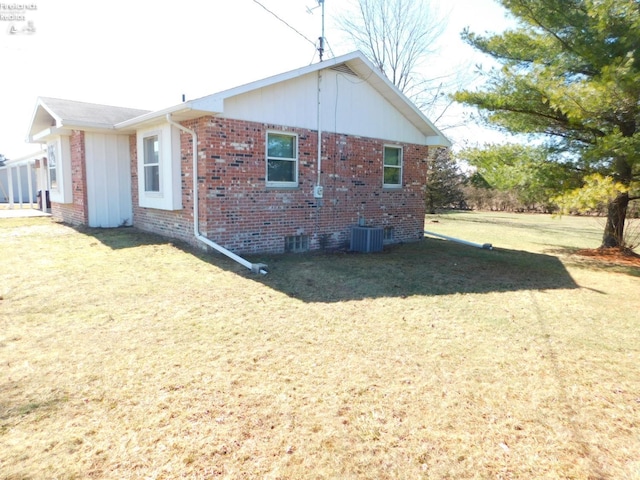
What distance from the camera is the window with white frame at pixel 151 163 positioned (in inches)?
380

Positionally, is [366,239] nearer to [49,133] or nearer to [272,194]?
[272,194]

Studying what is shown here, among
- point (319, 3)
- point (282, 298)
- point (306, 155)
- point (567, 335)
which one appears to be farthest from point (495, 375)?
point (319, 3)

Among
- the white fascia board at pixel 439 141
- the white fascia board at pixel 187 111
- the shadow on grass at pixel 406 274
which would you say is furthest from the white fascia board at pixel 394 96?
the white fascia board at pixel 187 111

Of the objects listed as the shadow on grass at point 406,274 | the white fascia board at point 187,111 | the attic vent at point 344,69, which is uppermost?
the attic vent at point 344,69

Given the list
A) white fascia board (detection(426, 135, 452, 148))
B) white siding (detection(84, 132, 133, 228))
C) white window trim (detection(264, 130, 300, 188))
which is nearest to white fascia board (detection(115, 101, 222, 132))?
white window trim (detection(264, 130, 300, 188))

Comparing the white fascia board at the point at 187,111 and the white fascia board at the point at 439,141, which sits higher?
the white fascia board at the point at 439,141

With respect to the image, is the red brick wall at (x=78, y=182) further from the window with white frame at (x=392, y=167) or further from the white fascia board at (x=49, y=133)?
the window with white frame at (x=392, y=167)

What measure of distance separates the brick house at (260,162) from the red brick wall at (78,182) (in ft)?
0.11

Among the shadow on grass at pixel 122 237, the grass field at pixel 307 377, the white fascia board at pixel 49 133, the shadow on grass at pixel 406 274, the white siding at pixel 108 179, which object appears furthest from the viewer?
the white fascia board at pixel 49 133

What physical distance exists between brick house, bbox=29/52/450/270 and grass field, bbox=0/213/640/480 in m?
2.07

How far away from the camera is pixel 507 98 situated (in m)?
9.81

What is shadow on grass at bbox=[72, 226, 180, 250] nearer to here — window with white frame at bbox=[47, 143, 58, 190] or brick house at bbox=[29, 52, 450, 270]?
brick house at bbox=[29, 52, 450, 270]

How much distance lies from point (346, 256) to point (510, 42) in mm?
7181

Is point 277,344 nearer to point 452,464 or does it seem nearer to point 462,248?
point 452,464
